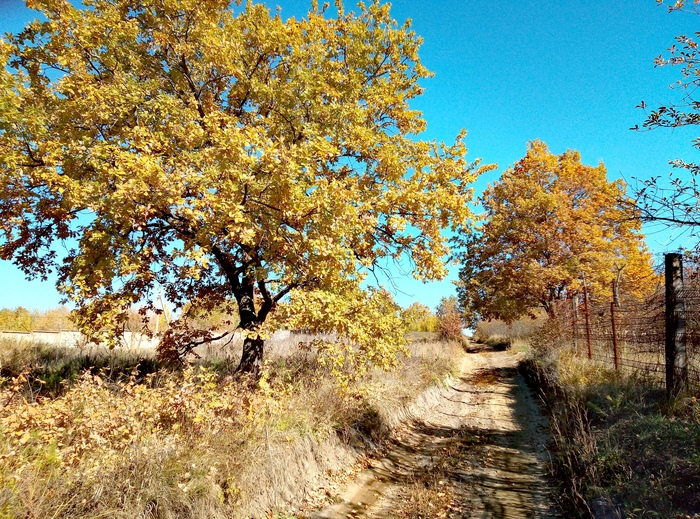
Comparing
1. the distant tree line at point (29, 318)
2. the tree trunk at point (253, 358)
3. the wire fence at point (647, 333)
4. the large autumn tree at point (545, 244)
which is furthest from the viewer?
the distant tree line at point (29, 318)

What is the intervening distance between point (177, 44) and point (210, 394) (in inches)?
258

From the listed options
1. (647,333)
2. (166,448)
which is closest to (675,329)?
(647,333)

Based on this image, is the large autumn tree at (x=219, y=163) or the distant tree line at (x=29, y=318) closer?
the large autumn tree at (x=219, y=163)

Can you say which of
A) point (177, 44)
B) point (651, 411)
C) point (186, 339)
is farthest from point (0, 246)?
point (651, 411)

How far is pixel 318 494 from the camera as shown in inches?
223

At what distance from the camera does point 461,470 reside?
6.83m

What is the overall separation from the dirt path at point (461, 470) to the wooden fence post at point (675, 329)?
2.60 meters

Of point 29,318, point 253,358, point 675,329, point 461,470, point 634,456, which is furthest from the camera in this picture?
point 29,318

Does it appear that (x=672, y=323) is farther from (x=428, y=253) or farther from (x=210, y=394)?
(x=210, y=394)

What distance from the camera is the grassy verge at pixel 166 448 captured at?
12.0 feet

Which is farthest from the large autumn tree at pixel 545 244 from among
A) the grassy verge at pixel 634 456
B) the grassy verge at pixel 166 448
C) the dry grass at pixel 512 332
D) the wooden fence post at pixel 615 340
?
the grassy verge at pixel 166 448

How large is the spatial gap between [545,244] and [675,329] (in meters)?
13.7

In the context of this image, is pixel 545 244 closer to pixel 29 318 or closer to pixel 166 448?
pixel 166 448

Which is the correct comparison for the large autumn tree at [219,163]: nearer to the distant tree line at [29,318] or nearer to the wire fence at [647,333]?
the wire fence at [647,333]
